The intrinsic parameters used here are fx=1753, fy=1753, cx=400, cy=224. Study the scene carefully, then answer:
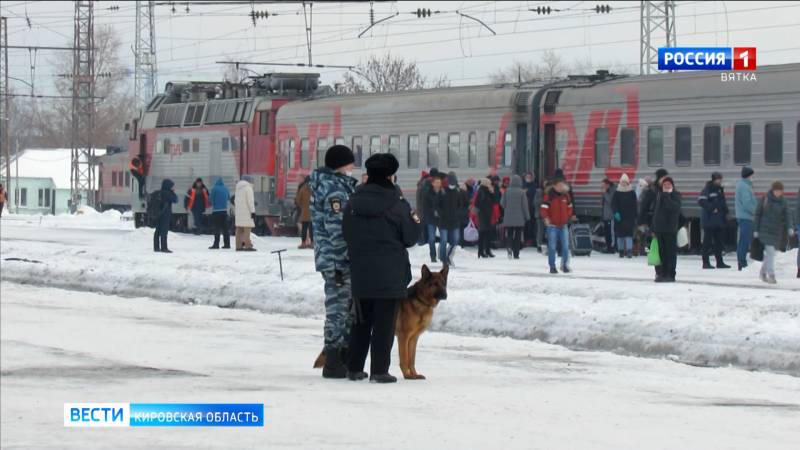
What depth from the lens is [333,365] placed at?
14.5 meters

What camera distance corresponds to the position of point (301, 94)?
51.0 meters

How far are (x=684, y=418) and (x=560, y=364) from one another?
13.2 feet

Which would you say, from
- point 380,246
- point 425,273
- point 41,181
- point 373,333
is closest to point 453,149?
point 425,273

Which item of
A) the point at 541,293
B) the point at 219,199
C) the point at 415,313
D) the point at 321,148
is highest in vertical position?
the point at 321,148

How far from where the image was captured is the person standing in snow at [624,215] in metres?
32.4

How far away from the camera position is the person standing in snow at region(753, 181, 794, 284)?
2491 centimetres

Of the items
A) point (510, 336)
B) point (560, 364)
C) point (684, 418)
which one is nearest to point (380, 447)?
point (684, 418)

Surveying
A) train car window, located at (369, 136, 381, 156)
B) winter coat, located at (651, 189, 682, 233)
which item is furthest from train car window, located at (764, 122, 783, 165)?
train car window, located at (369, 136, 381, 156)

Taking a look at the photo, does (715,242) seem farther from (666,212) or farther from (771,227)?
(666,212)

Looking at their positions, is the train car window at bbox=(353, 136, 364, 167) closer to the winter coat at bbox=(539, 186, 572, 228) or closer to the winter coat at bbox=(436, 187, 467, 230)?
the winter coat at bbox=(436, 187, 467, 230)

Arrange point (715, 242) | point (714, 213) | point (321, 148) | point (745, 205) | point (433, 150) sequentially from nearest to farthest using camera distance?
point (745, 205) → point (714, 213) → point (715, 242) → point (433, 150) → point (321, 148)

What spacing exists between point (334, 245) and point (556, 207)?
1270cm

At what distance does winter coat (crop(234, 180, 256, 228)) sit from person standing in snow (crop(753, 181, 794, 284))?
13.1 metres

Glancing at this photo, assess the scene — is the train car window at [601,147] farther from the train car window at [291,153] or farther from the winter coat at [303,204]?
the train car window at [291,153]
